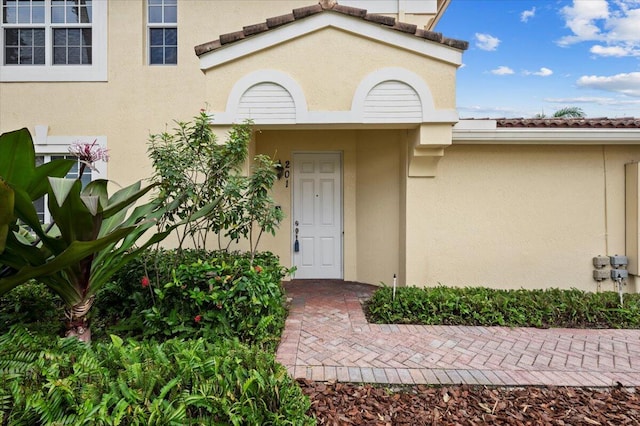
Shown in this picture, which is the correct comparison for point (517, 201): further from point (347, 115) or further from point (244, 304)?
point (244, 304)

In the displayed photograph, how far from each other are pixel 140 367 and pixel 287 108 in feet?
14.9

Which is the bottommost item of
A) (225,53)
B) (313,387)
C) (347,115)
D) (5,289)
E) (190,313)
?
(313,387)

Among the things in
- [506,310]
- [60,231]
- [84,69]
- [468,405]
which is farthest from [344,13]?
[84,69]

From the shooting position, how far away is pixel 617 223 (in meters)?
6.70

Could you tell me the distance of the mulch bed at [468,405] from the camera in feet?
9.93

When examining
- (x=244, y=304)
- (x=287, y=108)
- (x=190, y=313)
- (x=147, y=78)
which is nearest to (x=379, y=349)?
(x=244, y=304)

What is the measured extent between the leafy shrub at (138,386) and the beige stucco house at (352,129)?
409 cm

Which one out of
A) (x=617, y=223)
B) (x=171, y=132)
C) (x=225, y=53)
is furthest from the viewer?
(x=171, y=132)

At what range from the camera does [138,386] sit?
230cm

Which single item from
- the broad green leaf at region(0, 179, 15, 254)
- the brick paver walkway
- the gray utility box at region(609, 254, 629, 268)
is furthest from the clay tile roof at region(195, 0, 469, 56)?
the gray utility box at region(609, 254, 629, 268)

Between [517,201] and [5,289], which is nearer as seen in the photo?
[5,289]

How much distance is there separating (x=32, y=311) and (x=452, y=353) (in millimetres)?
5139

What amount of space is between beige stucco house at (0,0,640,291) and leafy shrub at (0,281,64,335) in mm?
3429

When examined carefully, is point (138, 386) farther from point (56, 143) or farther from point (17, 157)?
point (56, 143)
